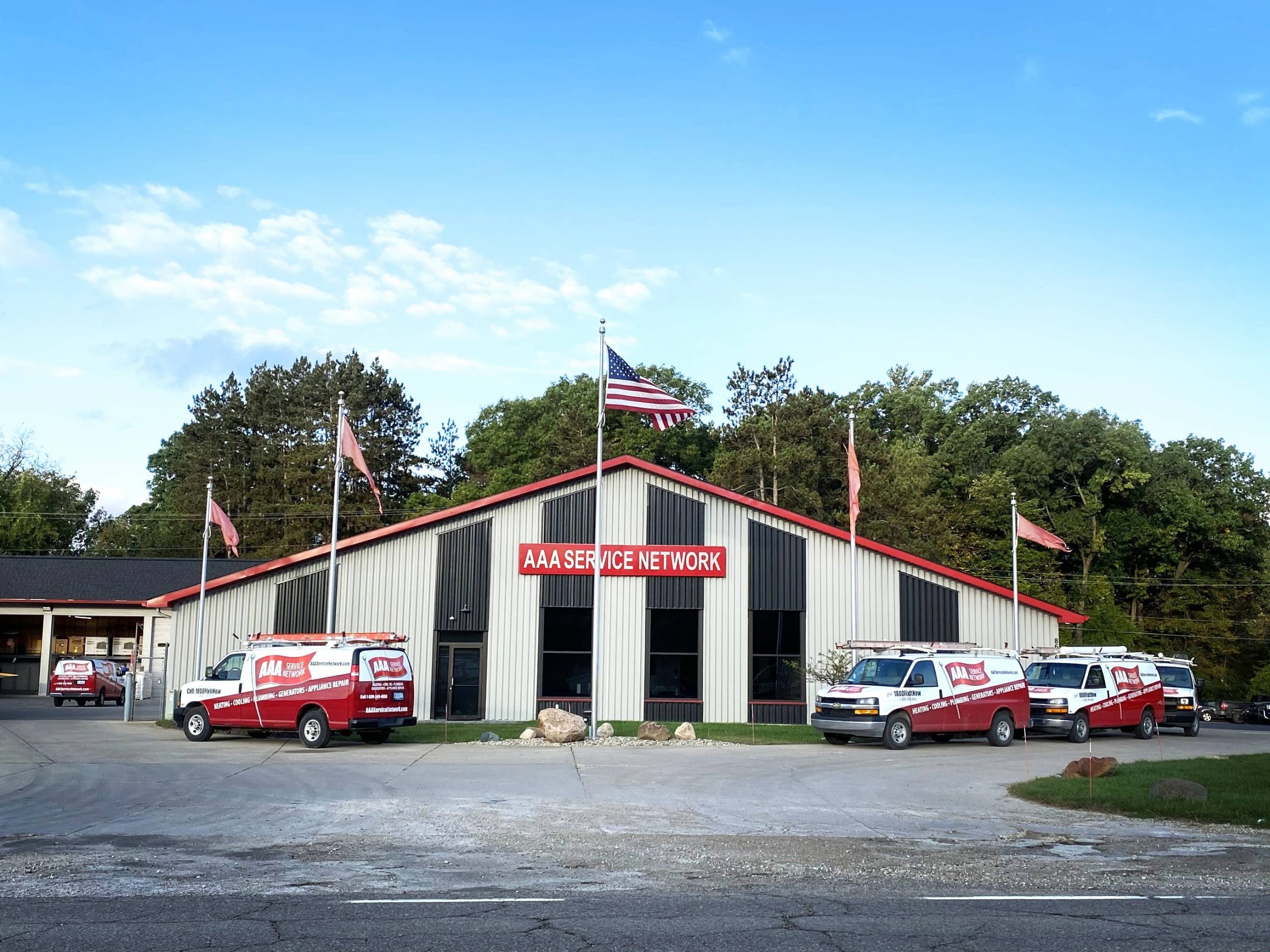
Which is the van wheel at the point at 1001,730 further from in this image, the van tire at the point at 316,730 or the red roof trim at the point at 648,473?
the van tire at the point at 316,730

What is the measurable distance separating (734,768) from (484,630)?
13729 mm

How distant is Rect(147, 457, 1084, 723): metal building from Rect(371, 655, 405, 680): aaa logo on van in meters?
7.71

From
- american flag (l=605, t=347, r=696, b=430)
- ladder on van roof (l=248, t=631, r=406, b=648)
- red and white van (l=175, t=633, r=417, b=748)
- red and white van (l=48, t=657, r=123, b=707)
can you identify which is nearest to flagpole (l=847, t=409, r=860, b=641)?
american flag (l=605, t=347, r=696, b=430)

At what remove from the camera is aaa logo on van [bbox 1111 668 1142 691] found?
28.5 meters

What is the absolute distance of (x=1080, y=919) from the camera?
26.8ft

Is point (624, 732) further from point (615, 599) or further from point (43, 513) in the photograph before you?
point (43, 513)

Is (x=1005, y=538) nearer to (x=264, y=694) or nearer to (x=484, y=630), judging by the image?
(x=484, y=630)

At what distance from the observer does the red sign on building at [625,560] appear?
33031 mm

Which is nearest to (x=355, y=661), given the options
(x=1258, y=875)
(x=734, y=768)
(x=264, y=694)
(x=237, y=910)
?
(x=264, y=694)

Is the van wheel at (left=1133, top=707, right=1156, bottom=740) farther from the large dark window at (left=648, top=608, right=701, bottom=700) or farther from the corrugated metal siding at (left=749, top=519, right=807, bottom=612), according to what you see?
the large dark window at (left=648, top=608, right=701, bottom=700)

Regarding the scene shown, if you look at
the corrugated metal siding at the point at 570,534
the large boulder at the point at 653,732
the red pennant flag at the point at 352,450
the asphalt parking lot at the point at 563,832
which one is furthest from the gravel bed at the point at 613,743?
the corrugated metal siding at the point at 570,534

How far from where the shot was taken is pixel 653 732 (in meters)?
26.2

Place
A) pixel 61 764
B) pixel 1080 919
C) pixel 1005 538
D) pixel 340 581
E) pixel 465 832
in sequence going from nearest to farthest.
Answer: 1. pixel 1080 919
2. pixel 465 832
3. pixel 61 764
4. pixel 340 581
5. pixel 1005 538

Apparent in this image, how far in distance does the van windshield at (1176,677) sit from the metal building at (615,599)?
458 cm
